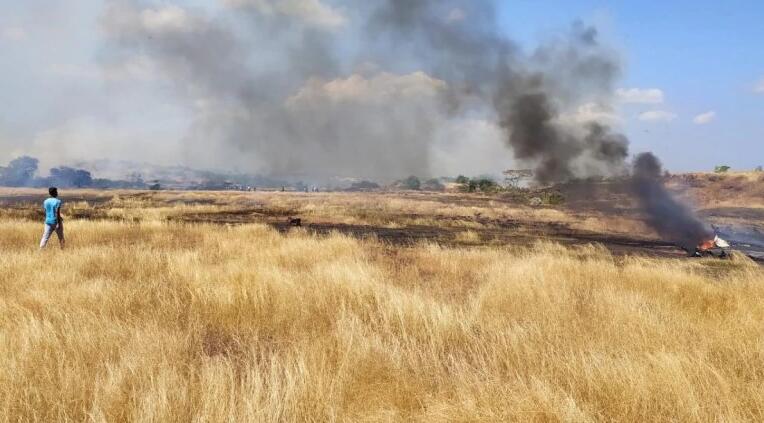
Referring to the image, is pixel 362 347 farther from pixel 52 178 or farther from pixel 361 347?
pixel 52 178

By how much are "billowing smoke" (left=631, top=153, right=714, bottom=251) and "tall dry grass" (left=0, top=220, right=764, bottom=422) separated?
62.6ft

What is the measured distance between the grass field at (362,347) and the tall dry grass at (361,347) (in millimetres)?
21

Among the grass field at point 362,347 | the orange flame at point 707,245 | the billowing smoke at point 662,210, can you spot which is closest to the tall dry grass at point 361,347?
the grass field at point 362,347

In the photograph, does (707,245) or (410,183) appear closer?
(707,245)

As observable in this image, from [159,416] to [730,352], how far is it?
535 centimetres

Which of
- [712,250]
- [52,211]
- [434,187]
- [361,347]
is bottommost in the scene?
[712,250]

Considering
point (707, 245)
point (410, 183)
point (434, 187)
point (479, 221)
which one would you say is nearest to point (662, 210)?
point (707, 245)

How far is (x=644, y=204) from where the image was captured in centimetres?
3041

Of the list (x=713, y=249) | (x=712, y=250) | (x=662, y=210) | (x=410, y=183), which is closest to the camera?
(x=712, y=250)

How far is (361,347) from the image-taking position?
4277 millimetres

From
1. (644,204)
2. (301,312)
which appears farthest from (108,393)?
(644,204)

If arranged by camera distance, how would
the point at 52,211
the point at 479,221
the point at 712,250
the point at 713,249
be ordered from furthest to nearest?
the point at 479,221 < the point at 713,249 < the point at 712,250 < the point at 52,211

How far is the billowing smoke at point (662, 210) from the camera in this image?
24750 mm

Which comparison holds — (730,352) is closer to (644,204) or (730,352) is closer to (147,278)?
(147,278)
